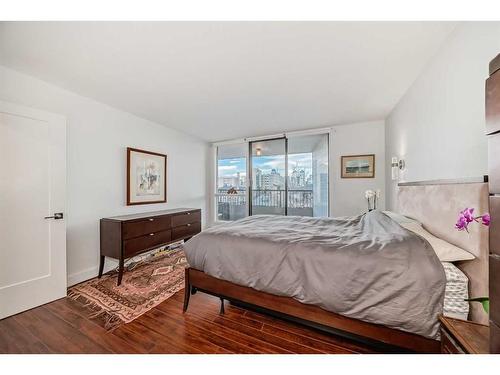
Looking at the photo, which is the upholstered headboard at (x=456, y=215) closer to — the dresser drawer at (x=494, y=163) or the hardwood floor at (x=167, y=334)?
the dresser drawer at (x=494, y=163)

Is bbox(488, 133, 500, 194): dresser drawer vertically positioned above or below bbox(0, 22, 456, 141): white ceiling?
below

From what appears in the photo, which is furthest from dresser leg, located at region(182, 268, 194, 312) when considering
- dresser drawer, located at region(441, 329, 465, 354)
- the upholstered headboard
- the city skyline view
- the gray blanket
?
the city skyline view

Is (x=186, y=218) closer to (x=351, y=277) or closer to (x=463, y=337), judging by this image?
(x=351, y=277)

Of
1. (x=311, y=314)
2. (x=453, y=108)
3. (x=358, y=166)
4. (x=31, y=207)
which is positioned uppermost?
(x=453, y=108)

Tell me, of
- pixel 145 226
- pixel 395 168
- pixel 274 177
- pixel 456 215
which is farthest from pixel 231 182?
pixel 456 215

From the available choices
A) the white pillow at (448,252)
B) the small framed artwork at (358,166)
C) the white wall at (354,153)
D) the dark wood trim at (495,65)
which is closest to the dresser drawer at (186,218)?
the white wall at (354,153)

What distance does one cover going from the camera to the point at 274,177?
514 centimetres

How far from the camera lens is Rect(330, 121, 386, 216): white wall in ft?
12.7

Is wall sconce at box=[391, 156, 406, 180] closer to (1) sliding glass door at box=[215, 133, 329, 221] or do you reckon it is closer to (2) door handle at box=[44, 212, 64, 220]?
(1) sliding glass door at box=[215, 133, 329, 221]

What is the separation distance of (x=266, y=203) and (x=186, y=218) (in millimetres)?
2390

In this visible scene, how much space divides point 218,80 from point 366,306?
250 cm

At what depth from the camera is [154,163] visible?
12.4ft

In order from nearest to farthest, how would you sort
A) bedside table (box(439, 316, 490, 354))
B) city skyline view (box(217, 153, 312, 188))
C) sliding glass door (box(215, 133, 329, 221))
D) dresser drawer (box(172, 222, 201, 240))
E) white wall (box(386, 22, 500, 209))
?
bedside table (box(439, 316, 490, 354)), white wall (box(386, 22, 500, 209)), dresser drawer (box(172, 222, 201, 240)), sliding glass door (box(215, 133, 329, 221)), city skyline view (box(217, 153, 312, 188))

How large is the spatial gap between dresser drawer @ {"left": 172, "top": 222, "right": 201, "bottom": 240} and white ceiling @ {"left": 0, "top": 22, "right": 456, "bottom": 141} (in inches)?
80.1
